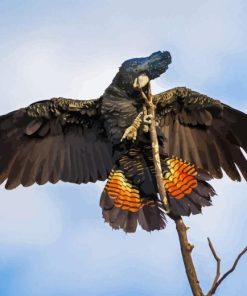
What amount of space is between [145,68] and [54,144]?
1.41 m

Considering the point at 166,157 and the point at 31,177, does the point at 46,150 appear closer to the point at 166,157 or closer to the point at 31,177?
the point at 31,177

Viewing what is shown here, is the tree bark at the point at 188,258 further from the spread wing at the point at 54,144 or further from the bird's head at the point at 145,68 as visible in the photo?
the spread wing at the point at 54,144

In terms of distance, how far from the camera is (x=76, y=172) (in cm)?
834

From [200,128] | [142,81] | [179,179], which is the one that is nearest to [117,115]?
[142,81]

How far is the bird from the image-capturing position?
7.46 metres

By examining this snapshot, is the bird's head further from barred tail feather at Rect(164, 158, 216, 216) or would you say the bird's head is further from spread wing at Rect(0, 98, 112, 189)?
barred tail feather at Rect(164, 158, 216, 216)

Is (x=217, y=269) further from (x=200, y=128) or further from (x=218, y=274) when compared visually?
(x=200, y=128)

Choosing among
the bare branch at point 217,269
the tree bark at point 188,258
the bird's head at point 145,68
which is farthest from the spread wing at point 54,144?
the bare branch at point 217,269

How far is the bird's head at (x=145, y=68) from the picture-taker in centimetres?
766

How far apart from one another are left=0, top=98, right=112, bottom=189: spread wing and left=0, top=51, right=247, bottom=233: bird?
0.01 m

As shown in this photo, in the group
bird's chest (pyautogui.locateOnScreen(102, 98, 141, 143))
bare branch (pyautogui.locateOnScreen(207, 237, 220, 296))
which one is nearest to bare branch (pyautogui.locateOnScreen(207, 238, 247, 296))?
bare branch (pyautogui.locateOnScreen(207, 237, 220, 296))

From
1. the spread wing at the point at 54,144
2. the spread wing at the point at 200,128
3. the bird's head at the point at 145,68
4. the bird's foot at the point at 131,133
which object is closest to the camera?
the bird's foot at the point at 131,133

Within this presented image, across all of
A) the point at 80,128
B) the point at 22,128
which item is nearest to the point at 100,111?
the point at 80,128

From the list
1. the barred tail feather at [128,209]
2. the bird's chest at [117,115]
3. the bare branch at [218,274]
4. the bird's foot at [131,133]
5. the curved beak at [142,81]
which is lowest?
the bare branch at [218,274]
